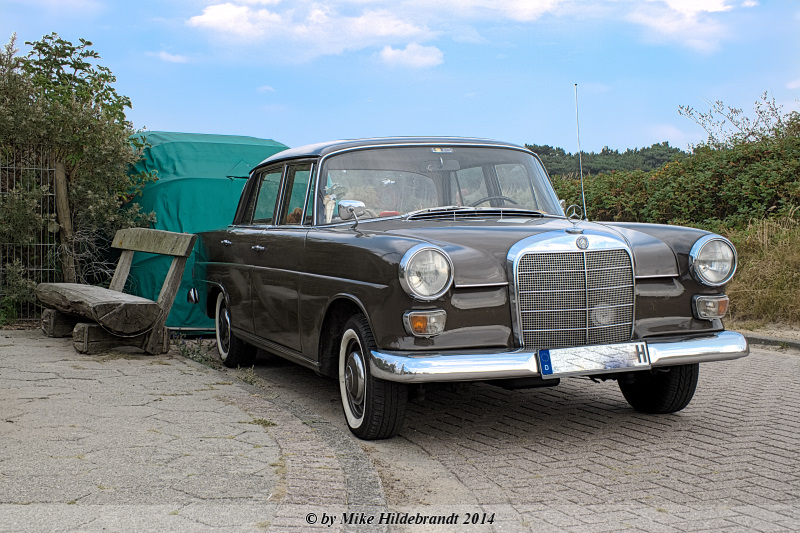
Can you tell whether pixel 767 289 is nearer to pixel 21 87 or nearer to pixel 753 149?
pixel 753 149

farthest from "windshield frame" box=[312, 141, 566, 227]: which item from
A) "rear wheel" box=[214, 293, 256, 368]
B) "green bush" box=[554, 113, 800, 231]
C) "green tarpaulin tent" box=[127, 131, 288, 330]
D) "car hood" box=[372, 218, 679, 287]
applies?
"green bush" box=[554, 113, 800, 231]

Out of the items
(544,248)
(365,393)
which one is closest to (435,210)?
(544,248)

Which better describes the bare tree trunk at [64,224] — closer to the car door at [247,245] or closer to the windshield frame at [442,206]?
the car door at [247,245]

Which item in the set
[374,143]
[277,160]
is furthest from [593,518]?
[277,160]

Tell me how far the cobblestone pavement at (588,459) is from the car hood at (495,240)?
1.00m

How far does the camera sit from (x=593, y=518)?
3.71 m

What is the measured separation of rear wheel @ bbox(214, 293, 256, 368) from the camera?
Answer: 7750 mm

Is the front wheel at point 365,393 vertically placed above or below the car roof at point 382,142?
below

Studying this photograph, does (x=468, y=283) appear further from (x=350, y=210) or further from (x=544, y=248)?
(x=350, y=210)

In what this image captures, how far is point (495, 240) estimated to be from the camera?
4852 mm

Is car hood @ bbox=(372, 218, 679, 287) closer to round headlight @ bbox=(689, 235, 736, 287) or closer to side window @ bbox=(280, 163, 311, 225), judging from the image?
round headlight @ bbox=(689, 235, 736, 287)

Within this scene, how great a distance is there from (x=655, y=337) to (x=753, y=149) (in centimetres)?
1011

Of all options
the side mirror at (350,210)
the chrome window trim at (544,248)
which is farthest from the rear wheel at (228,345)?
the chrome window trim at (544,248)

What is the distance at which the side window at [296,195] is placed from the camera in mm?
6320
